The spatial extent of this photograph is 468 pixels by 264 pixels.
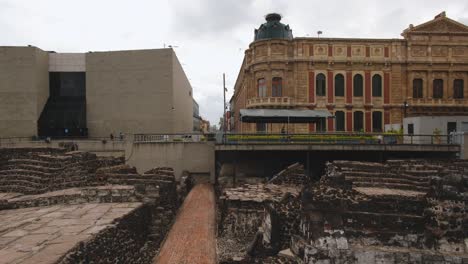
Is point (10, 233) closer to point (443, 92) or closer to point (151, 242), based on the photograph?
point (151, 242)

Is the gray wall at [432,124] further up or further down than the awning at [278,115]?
further down

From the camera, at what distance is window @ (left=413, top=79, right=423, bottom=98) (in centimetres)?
3456

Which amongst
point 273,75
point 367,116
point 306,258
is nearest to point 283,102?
point 273,75

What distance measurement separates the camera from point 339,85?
33719 millimetres

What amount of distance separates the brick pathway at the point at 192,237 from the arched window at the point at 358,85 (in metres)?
21.0

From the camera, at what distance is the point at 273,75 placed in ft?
109

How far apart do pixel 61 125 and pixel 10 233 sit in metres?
29.3

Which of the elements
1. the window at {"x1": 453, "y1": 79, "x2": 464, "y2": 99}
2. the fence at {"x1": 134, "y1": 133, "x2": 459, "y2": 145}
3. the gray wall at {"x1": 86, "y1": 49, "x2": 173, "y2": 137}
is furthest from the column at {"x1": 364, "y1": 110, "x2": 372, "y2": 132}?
the gray wall at {"x1": 86, "y1": 49, "x2": 173, "y2": 137}

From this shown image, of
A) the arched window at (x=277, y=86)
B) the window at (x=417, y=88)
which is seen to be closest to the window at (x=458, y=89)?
the window at (x=417, y=88)

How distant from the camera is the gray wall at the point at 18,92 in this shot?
111ft

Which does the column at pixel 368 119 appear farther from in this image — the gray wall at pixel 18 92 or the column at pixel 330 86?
the gray wall at pixel 18 92

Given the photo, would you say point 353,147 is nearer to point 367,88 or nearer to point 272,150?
point 272,150

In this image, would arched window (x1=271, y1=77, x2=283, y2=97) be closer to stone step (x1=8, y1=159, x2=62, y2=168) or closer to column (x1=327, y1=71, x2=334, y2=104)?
column (x1=327, y1=71, x2=334, y2=104)

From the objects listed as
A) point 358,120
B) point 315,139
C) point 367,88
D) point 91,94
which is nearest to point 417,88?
point 367,88
